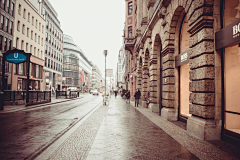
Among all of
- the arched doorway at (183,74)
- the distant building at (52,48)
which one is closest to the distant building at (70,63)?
the distant building at (52,48)

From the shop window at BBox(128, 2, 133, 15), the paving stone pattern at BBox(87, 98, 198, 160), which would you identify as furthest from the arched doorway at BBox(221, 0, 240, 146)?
the shop window at BBox(128, 2, 133, 15)

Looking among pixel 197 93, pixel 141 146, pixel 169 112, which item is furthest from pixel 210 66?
pixel 169 112

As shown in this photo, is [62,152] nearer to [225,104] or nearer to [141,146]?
[141,146]

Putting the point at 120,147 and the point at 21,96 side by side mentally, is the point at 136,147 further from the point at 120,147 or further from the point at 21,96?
the point at 21,96

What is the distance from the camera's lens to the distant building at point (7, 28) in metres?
30.1

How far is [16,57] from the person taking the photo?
1636cm

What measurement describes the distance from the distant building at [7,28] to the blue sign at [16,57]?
53.9 feet

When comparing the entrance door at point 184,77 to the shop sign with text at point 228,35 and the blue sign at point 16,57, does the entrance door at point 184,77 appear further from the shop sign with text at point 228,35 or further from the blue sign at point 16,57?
→ the blue sign at point 16,57

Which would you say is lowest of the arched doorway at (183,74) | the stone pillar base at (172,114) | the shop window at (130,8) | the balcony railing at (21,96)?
the stone pillar base at (172,114)

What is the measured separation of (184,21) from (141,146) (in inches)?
293

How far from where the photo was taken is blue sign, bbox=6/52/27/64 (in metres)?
16.1

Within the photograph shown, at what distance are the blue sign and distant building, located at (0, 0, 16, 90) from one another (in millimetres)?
16433

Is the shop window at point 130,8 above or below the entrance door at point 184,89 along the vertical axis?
above

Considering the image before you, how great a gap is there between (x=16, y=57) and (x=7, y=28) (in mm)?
19160
